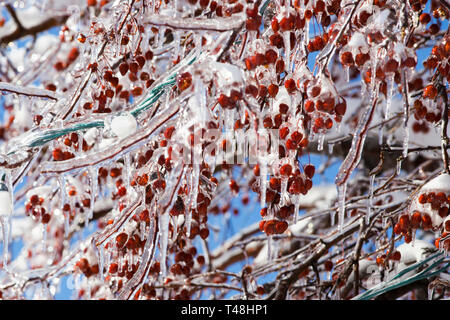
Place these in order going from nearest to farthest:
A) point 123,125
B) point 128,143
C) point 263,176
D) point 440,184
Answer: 1. point 128,143
2. point 263,176
3. point 123,125
4. point 440,184

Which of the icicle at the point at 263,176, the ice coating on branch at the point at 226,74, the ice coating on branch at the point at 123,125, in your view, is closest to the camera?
the ice coating on branch at the point at 226,74

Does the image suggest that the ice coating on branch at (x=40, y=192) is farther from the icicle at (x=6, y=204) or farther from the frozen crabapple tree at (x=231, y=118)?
the icicle at (x=6, y=204)

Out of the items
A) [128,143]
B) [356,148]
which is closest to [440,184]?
[356,148]

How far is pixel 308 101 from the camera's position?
5.11ft

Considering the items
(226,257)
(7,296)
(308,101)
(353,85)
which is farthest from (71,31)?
(308,101)

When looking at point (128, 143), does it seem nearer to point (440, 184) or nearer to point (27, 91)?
point (27, 91)

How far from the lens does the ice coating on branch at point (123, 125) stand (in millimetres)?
1650

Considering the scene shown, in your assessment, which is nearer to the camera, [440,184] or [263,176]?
[263,176]

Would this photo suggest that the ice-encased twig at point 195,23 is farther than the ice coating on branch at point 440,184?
No

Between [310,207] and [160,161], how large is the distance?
383 centimetres

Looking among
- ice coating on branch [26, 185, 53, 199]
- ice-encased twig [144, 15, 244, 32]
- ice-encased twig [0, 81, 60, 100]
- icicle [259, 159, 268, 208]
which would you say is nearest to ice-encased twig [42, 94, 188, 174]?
ice-encased twig [144, 15, 244, 32]

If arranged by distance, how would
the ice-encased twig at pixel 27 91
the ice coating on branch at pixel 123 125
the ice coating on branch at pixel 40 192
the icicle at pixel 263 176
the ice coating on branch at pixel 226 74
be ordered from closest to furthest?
the ice coating on branch at pixel 226 74 → the icicle at pixel 263 176 → the ice coating on branch at pixel 123 125 → the ice-encased twig at pixel 27 91 → the ice coating on branch at pixel 40 192

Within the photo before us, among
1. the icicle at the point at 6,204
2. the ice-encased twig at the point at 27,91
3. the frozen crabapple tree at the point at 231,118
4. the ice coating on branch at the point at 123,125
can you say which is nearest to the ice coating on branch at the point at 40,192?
Result: the frozen crabapple tree at the point at 231,118

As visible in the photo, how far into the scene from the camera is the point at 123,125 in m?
1.66
